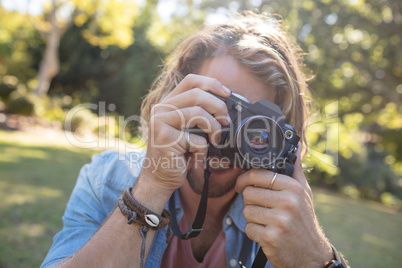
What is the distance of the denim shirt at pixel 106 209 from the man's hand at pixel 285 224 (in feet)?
1.27

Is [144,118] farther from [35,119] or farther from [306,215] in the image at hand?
[35,119]

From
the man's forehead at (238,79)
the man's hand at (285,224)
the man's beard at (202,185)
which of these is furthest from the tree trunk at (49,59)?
the man's hand at (285,224)

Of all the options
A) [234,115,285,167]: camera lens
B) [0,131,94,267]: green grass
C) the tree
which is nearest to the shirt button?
[234,115,285,167]: camera lens

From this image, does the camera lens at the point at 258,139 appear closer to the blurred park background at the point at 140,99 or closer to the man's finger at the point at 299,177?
the man's finger at the point at 299,177

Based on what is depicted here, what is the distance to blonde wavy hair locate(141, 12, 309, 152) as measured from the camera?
1.82 metres

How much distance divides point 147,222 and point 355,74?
44.7ft

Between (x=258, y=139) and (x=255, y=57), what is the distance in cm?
60

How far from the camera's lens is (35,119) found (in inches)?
439

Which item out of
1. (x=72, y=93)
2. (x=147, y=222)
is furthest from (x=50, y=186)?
(x=72, y=93)

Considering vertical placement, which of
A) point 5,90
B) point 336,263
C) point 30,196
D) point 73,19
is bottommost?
point 30,196

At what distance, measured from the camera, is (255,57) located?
1.83 meters

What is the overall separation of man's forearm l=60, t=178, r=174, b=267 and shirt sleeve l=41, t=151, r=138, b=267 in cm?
16

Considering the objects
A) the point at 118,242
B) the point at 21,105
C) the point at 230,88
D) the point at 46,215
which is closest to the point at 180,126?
the point at 230,88

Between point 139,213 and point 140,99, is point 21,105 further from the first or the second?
point 139,213
